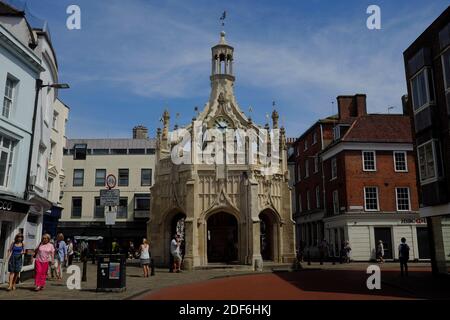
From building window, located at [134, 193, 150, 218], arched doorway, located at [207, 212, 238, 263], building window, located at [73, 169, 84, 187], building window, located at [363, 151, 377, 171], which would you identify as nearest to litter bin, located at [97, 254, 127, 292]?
arched doorway, located at [207, 212, 238, 263]

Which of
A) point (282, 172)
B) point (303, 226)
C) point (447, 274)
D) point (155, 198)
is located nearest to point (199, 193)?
point (155, 198)

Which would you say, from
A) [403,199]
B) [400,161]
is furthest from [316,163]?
[403,199]

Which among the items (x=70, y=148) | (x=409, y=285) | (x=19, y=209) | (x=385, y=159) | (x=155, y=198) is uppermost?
(x=70, y=148)

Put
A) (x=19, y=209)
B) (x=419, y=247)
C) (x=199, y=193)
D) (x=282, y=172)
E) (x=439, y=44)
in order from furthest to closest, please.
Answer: (x=419, y=247) → (x=282, y=172) → (x=199, y=193) → (x=439, y=44) → (x=19, y=209)

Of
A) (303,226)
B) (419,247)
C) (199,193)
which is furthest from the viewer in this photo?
(303,226)

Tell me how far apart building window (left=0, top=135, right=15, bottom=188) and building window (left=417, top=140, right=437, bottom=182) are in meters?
17.6

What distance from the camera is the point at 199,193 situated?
27.2 metres

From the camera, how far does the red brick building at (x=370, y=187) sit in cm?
3447

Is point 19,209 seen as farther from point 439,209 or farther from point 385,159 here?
point 385,159

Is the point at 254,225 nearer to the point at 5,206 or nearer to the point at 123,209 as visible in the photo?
the point at 5,206

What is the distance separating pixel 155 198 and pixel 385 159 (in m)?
19.8

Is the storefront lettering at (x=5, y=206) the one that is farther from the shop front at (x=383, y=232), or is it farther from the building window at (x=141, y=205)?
the building window at (x=141, y=205)

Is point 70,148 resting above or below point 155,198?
above

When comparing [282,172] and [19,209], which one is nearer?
[19,209]
